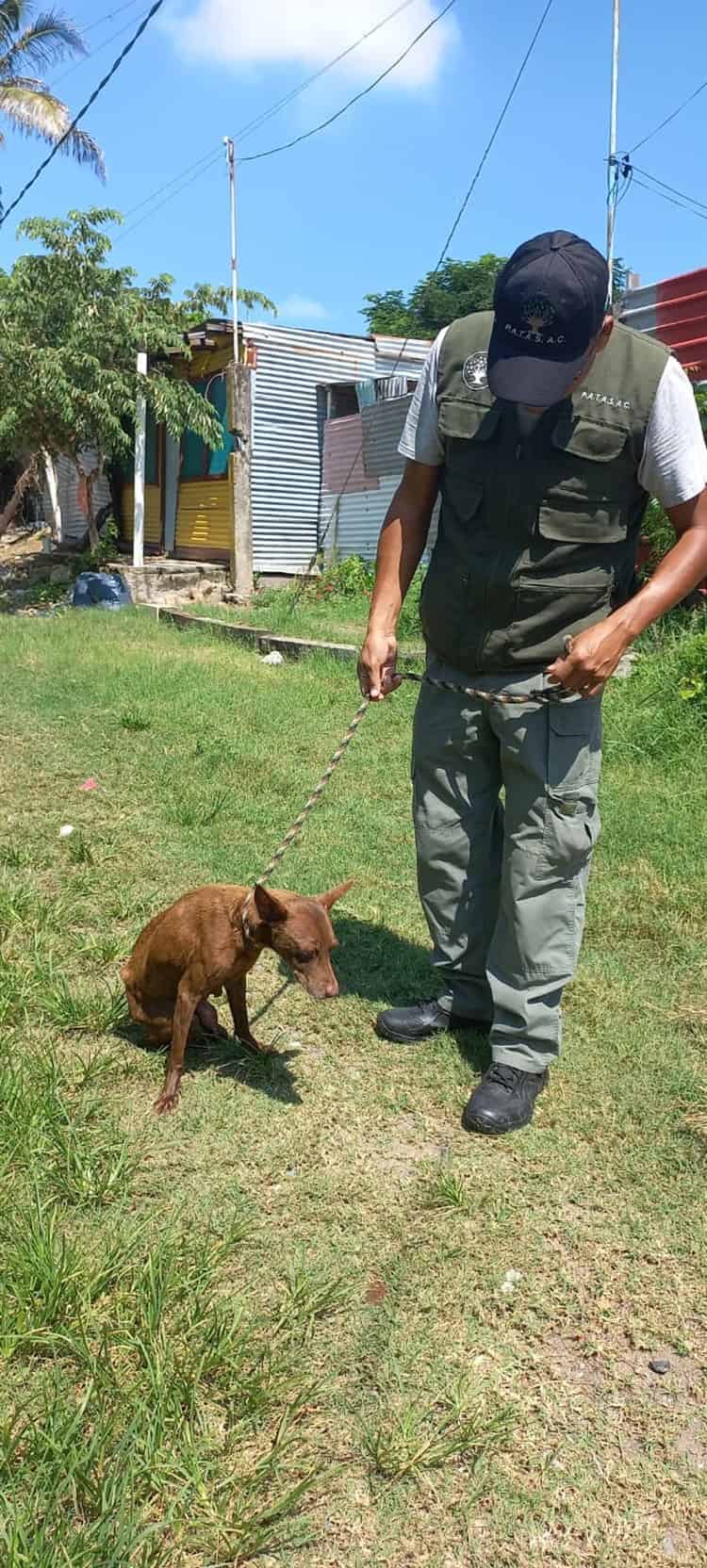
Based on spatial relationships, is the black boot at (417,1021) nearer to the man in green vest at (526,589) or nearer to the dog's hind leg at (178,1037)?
the man in green vest at (526,589)

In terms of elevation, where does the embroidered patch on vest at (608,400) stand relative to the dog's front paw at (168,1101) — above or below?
above

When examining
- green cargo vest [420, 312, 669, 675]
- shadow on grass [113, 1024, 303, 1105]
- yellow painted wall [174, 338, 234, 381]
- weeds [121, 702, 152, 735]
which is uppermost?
yellow painted wall [174, 338, 234, 381]

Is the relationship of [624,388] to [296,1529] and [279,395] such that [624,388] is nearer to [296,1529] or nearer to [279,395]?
[296,1529]

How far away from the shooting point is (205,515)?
17.1m

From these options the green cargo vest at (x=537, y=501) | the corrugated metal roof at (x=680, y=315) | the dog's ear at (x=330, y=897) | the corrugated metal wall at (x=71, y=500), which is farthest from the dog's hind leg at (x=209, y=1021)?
the corrugated metal wall at (x=71, y=500)

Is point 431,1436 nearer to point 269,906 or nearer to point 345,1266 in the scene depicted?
point 345,1266

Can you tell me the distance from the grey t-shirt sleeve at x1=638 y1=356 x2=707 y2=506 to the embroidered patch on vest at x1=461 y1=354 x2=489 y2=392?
0.46 m

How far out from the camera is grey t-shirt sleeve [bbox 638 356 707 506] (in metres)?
2.59

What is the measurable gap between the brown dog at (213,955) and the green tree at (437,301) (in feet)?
143

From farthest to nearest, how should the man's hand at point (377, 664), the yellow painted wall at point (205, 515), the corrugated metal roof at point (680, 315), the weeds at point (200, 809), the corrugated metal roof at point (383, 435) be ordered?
the yellow painted wall at point (205, 515), the corrugated metal roof at point (383, 435), the corrugated metal roof at point (680, 315), the weeds at point (200, 809), the man's hand at point (377, 664)

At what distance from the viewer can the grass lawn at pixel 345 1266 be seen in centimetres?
178

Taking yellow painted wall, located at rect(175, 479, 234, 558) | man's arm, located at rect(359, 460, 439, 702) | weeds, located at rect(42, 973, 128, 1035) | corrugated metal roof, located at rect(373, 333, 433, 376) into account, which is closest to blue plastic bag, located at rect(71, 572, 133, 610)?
yellow painted wall, located at rect(175, 479, 234, 558)

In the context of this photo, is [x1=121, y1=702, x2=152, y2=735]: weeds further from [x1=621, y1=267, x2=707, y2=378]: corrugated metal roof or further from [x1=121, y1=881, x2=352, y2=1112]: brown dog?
[x1=621, y1=267, x2=707, y2=378]: corrugated metal roof

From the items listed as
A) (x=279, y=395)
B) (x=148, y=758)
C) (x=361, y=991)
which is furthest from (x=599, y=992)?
(x=279, y=395)
